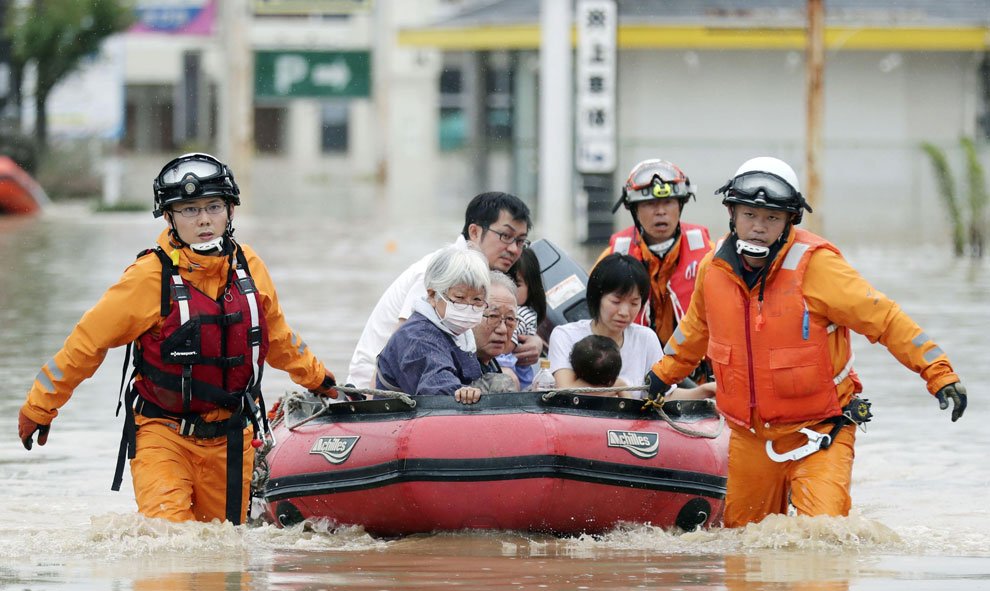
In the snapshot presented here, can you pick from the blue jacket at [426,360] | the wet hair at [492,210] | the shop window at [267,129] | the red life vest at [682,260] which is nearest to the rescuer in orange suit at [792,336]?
the blue jacket at [426,360]

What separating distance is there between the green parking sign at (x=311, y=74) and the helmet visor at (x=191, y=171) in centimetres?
3905

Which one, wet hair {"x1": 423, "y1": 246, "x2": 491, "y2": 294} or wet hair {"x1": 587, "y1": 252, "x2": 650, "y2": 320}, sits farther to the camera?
wet hair {"x1": 587, "y1": 252, "x2": 650, "y2": 320}

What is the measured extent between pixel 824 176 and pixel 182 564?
77.6ft

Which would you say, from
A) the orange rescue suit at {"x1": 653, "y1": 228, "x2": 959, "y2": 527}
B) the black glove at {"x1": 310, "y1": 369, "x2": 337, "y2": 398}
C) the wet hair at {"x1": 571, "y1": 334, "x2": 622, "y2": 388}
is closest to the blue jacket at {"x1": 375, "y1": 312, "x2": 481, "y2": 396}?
the black glove at {"x1": 310, "y1": 369, "x2": 337, "y2": 398}

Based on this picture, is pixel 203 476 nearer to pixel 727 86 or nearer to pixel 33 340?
pixel 33 340

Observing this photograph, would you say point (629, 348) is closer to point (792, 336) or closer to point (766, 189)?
point (792, 336)

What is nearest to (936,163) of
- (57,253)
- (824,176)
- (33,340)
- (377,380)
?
(824,176)

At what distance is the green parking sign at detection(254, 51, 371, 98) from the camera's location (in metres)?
45.6

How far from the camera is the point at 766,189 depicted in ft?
22.6

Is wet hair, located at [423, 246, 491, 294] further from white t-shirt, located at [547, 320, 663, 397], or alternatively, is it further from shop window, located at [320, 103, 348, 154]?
shop window, located at [320, 103, 348, 154]

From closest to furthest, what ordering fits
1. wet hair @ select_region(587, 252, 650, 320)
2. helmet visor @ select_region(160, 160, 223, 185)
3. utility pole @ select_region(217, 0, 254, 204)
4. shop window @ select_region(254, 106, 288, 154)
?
helmet visor @ select_region(160, 160, 223, 185) → wet hair @ select_region(587, 252, 650, 320) → utility pole @ select_region(217, 0, 254, 204) → shop window @ select_region(254, 106, 288, 154)

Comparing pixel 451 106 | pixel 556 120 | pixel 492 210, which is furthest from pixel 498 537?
pixel 451 106

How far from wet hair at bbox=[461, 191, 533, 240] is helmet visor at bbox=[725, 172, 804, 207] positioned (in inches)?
59.3

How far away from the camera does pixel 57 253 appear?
73.1ft
